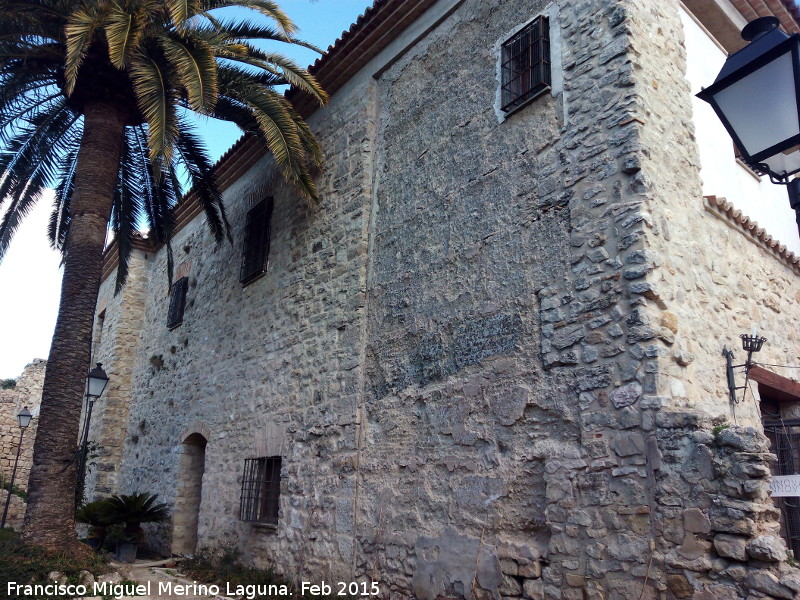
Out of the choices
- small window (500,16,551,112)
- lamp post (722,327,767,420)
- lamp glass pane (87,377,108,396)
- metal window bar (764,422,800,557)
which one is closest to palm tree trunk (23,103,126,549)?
lamp glass pane (87,377,108,396)

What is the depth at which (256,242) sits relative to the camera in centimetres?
955

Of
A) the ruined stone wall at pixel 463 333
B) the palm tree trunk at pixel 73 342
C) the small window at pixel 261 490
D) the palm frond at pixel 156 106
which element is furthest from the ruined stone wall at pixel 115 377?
the ruined stone wall at pixel 463 333

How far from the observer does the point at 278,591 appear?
657 centimetres

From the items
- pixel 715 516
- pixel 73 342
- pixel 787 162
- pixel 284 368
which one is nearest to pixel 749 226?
pixel 787 162

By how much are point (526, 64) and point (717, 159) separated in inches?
79.0

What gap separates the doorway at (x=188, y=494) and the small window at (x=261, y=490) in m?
1.85

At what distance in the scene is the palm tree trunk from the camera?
21.8 ft

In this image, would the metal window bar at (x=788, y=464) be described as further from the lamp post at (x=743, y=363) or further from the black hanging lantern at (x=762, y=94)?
the black hanging lantern at (x=762, y=94)

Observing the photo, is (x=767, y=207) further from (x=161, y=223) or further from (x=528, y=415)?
(x=161, y=223)

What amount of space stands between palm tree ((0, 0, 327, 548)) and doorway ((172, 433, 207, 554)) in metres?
3.05

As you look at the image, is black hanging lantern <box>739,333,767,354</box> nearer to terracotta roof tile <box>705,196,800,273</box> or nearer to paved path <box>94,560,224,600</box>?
terracotta roof tile <box>705,196,800,273</box>

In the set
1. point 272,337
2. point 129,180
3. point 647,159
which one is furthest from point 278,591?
point 129,180

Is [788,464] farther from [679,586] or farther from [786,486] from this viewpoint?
[679,586]

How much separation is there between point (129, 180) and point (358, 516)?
6.06 m
